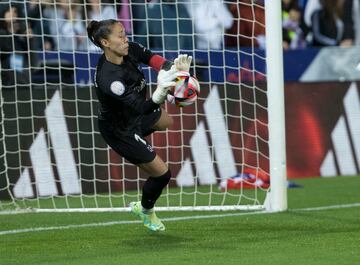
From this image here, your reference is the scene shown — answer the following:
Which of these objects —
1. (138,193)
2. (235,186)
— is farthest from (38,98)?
(235,186)

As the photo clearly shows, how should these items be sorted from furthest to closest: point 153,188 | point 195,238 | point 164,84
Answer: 1. point 153,188
2. point 195,238
3. point 164,84

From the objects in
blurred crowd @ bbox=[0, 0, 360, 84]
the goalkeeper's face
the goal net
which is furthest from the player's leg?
blurred crowd @ bbox=[0, 0, 360, 84]

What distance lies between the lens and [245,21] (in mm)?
12438

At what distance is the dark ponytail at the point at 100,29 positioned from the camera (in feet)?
30.1

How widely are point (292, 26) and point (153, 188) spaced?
801 cm

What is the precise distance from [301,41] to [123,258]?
9.63m

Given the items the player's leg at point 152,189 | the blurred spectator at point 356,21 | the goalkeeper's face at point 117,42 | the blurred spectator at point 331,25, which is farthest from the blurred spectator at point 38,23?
the blurred spectator at point 356,21

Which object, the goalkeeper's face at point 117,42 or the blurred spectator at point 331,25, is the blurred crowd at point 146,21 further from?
the blurred spectator at point 331,25

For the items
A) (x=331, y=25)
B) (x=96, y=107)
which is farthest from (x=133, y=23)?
(x=331, y=25)

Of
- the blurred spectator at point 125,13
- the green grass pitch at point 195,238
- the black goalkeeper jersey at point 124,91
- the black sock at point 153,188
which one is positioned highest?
the blurred spectator at point 125,13

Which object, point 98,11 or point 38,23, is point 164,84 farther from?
point 38,23

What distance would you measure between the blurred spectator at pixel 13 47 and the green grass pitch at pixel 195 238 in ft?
6.80

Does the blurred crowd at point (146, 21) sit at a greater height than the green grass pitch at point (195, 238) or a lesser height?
greater

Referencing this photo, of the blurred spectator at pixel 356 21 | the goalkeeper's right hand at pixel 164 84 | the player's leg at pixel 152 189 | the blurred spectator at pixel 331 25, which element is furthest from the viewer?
the blurred spectator at pixel 356 21
